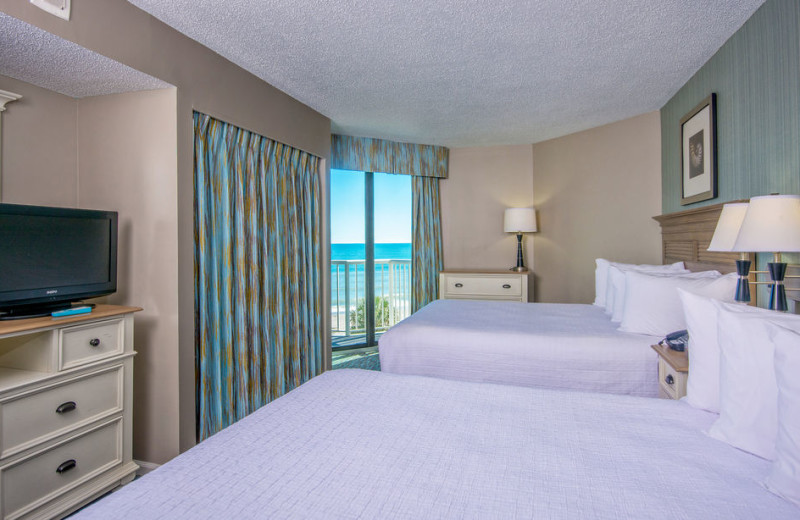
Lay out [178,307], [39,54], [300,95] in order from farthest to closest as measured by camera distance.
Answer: [300,95], [178,307], [39,54]

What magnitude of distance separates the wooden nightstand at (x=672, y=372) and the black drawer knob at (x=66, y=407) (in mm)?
2631

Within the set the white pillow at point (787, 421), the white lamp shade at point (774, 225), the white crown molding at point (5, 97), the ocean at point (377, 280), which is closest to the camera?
the white pillow at point (787, 421)

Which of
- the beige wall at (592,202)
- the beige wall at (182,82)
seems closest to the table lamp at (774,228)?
the beige wall at (592,202)

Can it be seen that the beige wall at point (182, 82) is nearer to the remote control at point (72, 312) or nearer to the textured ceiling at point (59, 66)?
the textured ceiling at point (59, 66)

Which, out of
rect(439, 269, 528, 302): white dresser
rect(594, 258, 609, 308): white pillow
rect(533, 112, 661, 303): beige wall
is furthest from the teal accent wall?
rect(439, 269, 528, 302): white dresser

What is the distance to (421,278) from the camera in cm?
536

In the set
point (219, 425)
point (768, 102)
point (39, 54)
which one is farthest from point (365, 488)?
point (768, 102)

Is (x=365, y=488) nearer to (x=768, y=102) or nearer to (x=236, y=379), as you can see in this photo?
(x=236, y=379)

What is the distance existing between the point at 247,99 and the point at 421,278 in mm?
3091

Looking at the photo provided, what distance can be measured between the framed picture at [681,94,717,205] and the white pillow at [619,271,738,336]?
851 millimetres

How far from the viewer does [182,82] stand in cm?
238

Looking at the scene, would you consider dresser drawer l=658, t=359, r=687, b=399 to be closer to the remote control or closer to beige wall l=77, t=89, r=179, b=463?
beige wall l=77, t=89, r=179, b=463

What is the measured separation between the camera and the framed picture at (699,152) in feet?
9.00

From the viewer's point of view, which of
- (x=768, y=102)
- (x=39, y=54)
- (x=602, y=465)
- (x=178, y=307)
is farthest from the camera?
(x=178, y=307)
